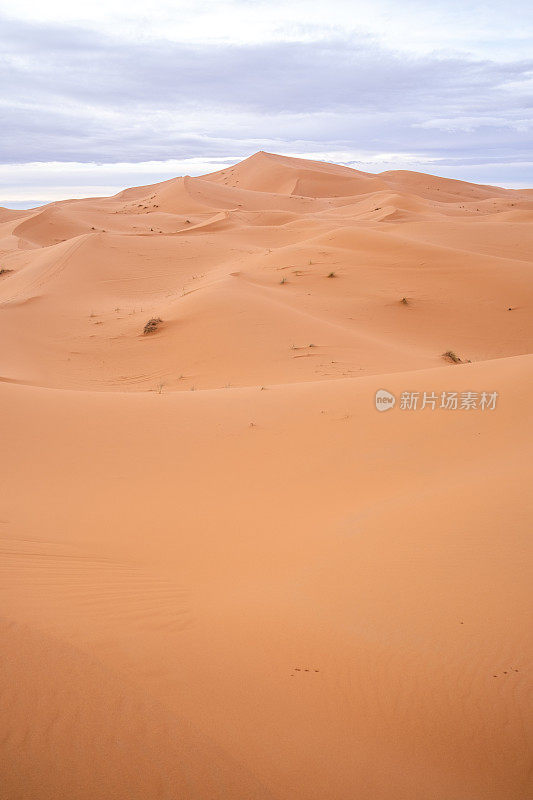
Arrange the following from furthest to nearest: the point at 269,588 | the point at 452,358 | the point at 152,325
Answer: the point at 152,325 < the point at 452,358 < the point at 269,588

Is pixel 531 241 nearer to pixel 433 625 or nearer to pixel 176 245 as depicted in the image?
pixel 176 245

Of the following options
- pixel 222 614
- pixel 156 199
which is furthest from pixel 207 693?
pixel 156 199

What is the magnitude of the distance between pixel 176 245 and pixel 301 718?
873 inches

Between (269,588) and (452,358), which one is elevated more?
(269,588)

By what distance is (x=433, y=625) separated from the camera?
317 cm

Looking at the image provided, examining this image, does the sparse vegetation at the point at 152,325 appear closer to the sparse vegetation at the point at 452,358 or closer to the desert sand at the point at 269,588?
the desert sand at the point at 269,588

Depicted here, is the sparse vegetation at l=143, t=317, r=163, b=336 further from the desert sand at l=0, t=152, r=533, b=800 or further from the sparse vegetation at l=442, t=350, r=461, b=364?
the sparse vegetation at l=442, t=350, r=461, b=364

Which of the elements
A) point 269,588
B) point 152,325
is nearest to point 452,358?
point 152,325

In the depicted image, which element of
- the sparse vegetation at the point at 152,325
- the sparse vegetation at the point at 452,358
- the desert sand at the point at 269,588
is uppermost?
the sparse vegetation at the point at 152,325

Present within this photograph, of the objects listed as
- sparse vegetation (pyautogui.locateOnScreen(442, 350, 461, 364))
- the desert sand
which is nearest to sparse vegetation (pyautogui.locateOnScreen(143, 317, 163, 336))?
the desert sand

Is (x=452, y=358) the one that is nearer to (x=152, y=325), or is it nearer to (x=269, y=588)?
(x=152, y=325)

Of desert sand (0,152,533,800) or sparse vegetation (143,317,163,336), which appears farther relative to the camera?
sparse vegetation (143,317,163,336)

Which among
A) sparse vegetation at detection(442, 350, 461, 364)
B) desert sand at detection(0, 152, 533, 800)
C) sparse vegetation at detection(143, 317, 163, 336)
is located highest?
sparse vegetation at detection(143, 317, 163, 336)

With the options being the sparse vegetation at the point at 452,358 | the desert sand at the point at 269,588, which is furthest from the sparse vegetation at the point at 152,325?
the sparse vegetation at the point at 452,358
